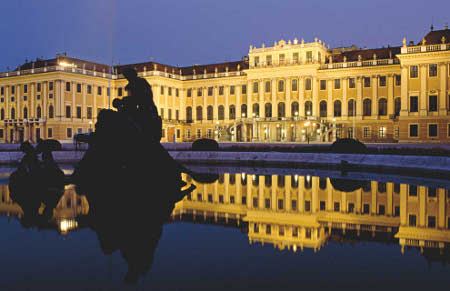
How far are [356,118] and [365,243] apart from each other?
54933 mm

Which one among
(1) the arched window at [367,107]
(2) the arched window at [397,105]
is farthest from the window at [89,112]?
(2) the arched window at [397,105]

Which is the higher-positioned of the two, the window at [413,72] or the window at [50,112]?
the window at [413,72]

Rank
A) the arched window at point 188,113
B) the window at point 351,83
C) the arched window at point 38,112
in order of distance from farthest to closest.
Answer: the arched window at point 188,113 → the arched window at point 38,112 → the window at point 351,83

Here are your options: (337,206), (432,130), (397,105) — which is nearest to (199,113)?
(397,105)

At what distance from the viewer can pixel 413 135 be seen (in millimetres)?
50344

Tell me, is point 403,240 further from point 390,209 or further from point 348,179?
point 348,179

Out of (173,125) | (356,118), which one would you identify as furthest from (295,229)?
(173,125)

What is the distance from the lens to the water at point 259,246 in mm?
5258

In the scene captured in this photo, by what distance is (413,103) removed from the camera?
51.1 m

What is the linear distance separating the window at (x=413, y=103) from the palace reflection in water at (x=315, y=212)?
41.2 m

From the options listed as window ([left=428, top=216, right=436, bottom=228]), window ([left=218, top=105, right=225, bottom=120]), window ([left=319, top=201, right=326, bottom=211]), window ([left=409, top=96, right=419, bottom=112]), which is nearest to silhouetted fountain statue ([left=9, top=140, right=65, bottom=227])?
window ([left=319, top=201, right=326, bottom=211])

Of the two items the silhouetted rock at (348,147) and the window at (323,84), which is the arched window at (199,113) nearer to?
the window at (323,84)

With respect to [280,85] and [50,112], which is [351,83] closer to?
[280,85]

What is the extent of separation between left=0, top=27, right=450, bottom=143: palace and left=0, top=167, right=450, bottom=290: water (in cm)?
4417
